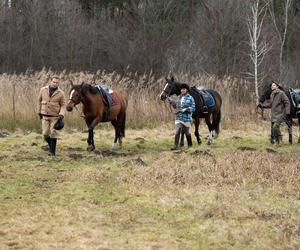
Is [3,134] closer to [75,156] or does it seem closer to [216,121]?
[75,156]

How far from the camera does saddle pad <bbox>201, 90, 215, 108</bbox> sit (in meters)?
14.6

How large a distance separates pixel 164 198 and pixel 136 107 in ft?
37.4

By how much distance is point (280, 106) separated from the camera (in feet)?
46.8

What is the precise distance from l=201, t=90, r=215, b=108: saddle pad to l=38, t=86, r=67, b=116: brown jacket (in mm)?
4120

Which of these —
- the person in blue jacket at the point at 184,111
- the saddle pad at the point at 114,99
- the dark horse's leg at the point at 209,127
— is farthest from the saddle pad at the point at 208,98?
the saddle pad at the point at 114,99

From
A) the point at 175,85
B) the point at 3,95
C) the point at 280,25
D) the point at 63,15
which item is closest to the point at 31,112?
the point at 3,95


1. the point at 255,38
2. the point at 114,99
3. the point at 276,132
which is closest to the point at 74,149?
the point at 114,99

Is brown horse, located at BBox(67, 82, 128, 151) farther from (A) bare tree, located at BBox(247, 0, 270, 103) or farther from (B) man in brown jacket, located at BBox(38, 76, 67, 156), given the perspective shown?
(A) bare tree, located at BBox(247, 0, 270, 103)

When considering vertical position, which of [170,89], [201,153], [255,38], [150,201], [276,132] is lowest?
[150,201]

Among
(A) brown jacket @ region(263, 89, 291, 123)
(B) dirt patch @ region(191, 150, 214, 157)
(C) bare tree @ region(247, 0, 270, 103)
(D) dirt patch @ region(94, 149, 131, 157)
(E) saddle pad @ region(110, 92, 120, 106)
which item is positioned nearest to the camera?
(B) dirt patch @ region(191, 150, 214, 157)

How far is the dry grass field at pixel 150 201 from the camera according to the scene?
19.9 ft

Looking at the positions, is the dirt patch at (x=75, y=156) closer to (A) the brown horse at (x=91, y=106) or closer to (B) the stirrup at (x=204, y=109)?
(A) the brown horse at (x=91, y=106)

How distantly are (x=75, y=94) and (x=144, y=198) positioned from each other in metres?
5.14

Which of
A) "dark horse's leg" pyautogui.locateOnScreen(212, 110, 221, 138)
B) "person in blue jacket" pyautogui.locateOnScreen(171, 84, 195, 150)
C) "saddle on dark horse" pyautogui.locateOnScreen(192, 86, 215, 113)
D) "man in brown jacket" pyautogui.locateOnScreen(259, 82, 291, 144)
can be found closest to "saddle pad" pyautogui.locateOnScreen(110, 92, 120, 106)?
"person in blue jacket" pyautogui.locateOnScreen(171, 84, 195, 150)
